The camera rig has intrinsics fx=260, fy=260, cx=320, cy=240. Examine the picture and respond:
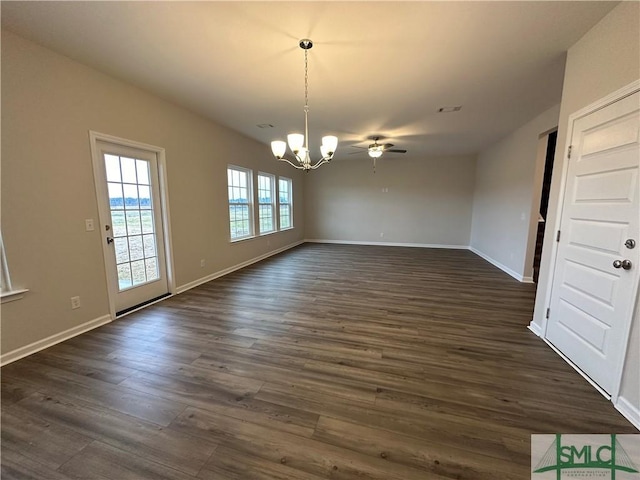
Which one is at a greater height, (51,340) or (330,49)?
(330,49)

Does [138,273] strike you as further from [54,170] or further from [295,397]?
[295,397]

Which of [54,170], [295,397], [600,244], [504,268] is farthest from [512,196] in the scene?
[54,170]

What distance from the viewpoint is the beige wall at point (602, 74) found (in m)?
1.67

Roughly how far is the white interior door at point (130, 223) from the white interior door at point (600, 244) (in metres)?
4.53

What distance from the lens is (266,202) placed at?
254 inches

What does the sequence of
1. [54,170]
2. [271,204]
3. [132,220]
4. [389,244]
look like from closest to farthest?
1. [54,170]
2. [132,220]
3. [271,204]
4. [389,244]

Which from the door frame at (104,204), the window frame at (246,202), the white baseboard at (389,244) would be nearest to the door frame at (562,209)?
the door frame at (104,204)

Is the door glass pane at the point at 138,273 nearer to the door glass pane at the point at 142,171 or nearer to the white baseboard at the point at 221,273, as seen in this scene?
the white baseboard at the point at 221,273

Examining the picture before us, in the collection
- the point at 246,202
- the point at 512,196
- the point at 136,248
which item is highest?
the point at 512,196

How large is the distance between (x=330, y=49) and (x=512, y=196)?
453 centimetres

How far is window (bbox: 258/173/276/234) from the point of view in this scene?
615cm

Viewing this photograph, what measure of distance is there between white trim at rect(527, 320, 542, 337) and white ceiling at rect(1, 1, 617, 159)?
2.61 m

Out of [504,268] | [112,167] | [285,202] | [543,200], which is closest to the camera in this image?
[112,167]

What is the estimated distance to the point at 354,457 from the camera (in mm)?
1382
